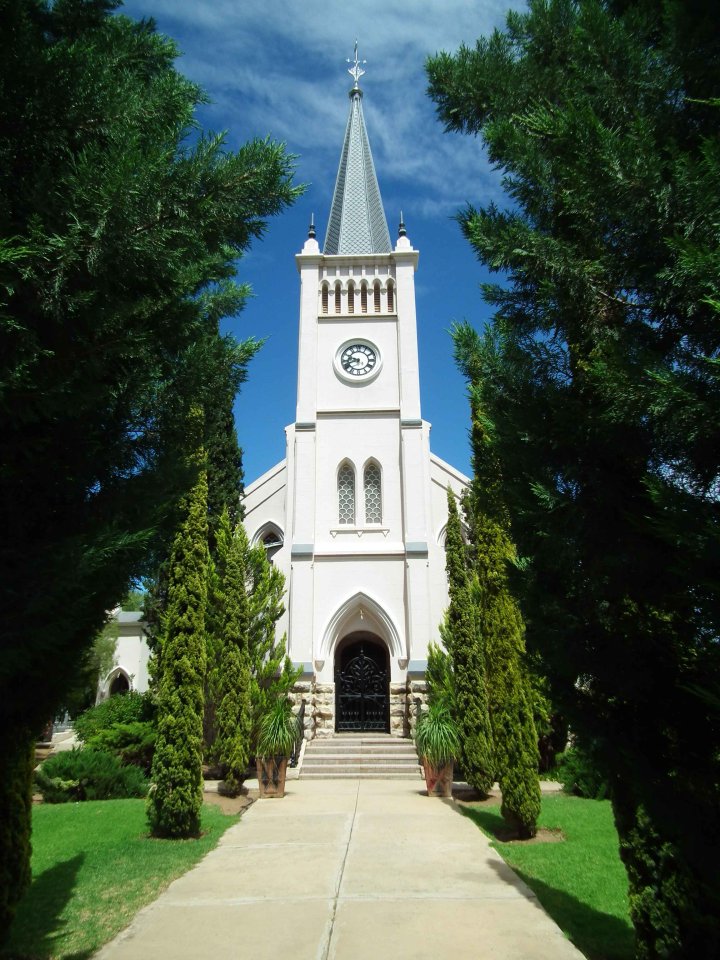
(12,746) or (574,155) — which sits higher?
(574,155)

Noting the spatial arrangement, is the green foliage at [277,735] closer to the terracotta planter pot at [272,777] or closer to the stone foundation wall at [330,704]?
the terracotta planter pot at [272,777]

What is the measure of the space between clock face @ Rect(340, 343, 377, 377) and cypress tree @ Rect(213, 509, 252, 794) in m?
7.36

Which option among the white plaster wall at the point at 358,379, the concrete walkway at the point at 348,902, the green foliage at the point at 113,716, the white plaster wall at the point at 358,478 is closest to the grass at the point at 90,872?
the concrete walkway at the point at 348,902

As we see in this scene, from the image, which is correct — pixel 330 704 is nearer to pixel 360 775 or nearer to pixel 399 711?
pixel 399 711

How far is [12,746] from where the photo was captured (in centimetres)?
419

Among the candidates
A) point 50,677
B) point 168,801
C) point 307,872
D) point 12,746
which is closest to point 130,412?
point 50,677

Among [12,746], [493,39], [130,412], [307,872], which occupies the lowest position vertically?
[307,872]

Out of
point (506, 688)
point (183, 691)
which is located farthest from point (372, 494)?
point (183, 691)

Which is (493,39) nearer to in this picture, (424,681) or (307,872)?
(307,872)

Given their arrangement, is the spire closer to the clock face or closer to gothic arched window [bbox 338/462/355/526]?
the clock face

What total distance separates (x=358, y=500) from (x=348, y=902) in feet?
47.7

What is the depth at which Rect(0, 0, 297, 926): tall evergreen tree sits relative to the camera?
3.57 metres

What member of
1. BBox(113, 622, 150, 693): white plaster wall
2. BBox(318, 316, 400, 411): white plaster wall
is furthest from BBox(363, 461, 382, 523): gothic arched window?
BBox(113, 622, 150, 693): white plaster wall

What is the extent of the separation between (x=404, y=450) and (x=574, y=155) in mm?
15983
